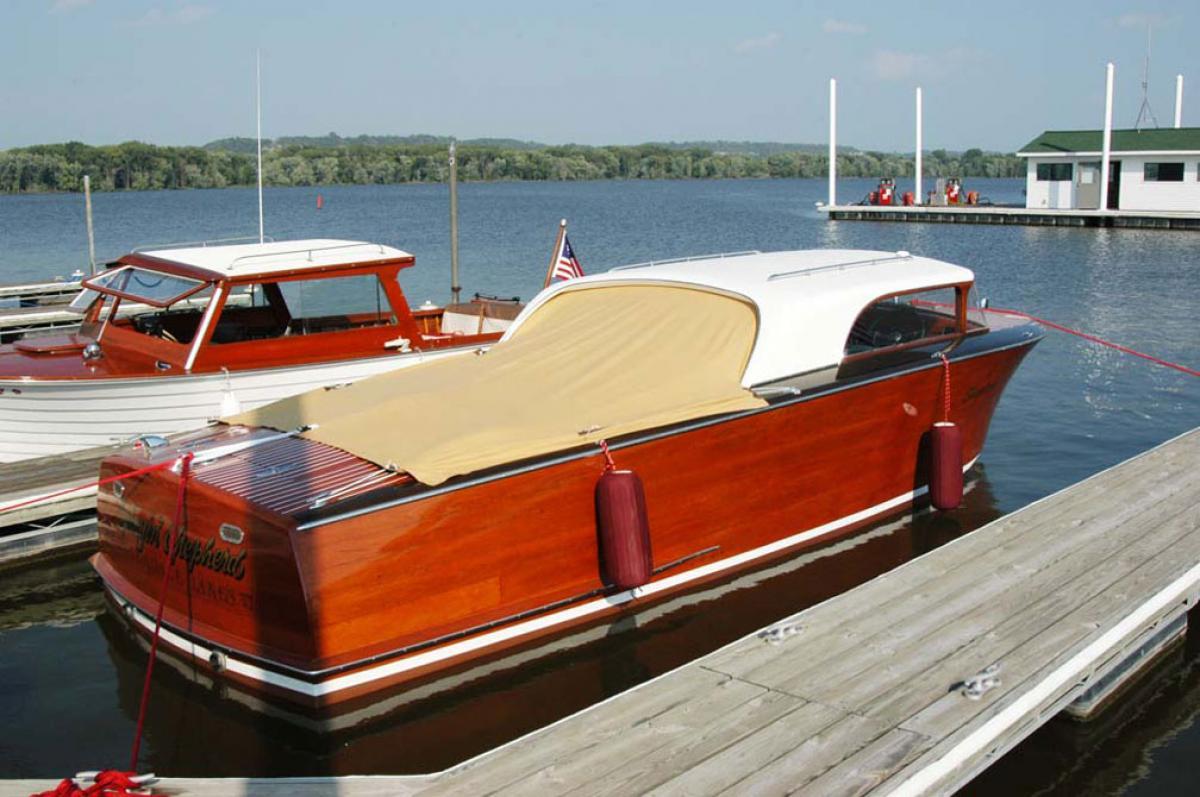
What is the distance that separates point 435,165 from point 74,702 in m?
124

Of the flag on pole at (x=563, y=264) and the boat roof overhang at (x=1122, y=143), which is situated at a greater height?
the boat roof overhang at (x=1122, y=143)

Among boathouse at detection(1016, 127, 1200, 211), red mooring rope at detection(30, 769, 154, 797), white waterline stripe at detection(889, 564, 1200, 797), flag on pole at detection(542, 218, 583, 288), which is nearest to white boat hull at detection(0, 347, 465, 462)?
flag on pole at detection(542, 218, 583, 288)

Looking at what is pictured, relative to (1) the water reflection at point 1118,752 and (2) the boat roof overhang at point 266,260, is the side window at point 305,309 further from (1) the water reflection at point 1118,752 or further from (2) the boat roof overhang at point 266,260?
(1) the water reflection at point 1118,752

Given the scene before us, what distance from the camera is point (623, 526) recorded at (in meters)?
7.65

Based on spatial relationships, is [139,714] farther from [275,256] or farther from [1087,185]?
[1087,185]

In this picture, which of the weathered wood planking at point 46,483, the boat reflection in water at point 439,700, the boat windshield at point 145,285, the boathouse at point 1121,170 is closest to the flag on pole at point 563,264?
the boat windshield at point 145,285

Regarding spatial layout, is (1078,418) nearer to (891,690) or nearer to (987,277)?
(891,690)

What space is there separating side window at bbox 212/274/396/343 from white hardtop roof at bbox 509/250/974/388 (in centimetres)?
317

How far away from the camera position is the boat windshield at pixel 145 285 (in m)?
12.0

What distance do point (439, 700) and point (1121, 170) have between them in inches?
1787

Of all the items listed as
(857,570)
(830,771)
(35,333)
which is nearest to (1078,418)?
(857,570)

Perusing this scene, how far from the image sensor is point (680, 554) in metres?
8.45

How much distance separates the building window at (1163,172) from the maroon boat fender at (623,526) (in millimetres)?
43640

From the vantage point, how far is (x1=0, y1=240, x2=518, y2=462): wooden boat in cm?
1149
